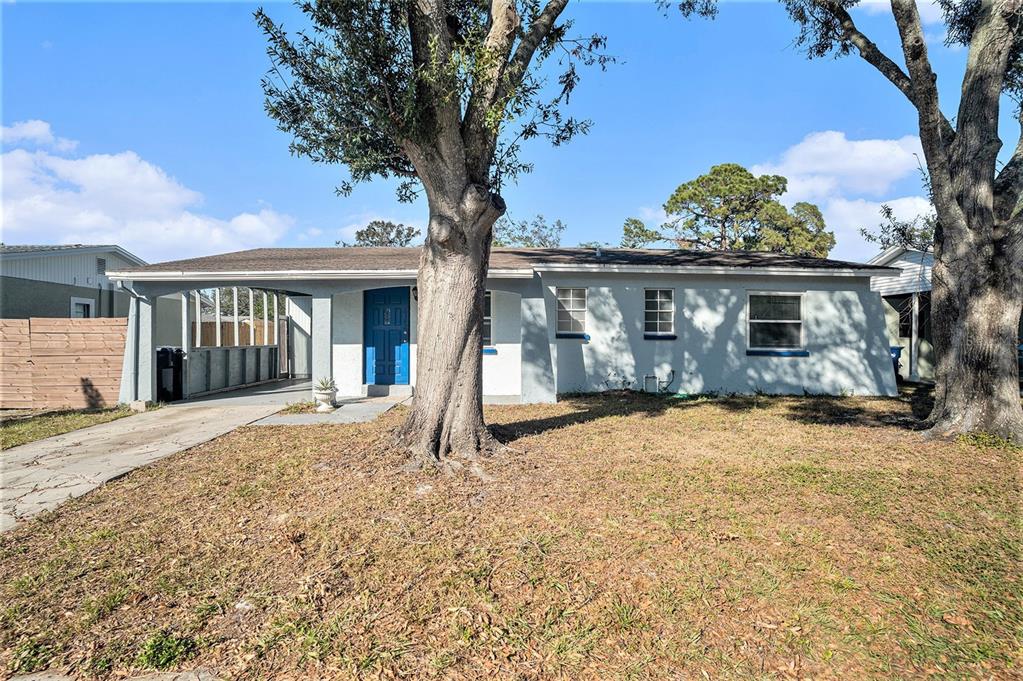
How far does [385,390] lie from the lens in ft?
42.2

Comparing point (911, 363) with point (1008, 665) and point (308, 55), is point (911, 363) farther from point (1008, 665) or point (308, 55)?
point (308, 55)

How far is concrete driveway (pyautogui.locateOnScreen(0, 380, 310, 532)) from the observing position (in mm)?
5352

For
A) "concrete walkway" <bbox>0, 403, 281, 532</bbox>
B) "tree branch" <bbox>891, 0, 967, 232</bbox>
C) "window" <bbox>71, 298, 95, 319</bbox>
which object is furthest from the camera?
"window" <bbox>71, 298, 95, 319</bbox>

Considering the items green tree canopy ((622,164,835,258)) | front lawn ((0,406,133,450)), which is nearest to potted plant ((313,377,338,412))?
front lawn ((0,406,133,450))

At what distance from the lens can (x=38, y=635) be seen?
9.59 ft

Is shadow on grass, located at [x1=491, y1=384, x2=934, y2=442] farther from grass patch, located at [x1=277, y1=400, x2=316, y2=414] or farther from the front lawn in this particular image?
the front lawn

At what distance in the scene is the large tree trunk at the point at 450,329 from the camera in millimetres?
5812

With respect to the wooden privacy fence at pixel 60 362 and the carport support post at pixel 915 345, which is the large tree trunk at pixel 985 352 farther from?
the wooden privacy fence at pixel 60 362

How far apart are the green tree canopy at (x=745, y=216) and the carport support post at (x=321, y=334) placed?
2553cm

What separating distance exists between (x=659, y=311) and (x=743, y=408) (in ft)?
11.0

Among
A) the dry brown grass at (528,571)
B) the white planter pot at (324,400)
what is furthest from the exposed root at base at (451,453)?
the white planter pot at (324,400)

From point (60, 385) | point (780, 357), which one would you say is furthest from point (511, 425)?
point (60, 385)

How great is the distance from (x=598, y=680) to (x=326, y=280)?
1064 centimetres

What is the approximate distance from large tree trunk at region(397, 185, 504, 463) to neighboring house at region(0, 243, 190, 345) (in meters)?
15.6
